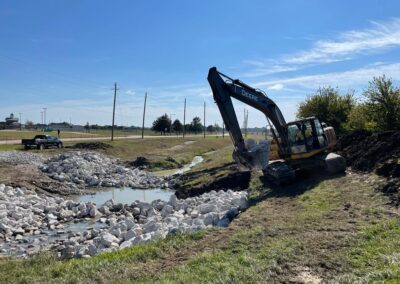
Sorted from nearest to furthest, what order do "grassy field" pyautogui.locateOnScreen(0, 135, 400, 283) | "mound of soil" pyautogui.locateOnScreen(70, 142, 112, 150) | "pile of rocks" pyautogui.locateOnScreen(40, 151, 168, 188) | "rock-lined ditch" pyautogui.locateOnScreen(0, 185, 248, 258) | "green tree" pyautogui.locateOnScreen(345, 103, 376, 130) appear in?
"grassy field" pyautogui.locateOnScreen(0, 135, 400, 283), "rock-lined ditch" pyautogui.locateOnScreen(0, 185, 248, 258), "green tree" pyautogui.locateOnScreen(345, 103, 376, 130), "pile of rocks" pyautogui.locateOnScreen(40, 151, 168, 188), "mound of soil" pyautogui.locateOnScreen(70, 142, 112, 150)

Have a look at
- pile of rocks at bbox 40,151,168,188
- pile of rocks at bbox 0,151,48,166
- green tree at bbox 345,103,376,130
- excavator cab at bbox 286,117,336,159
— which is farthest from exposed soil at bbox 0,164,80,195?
green tree at bbox 345,103,376,130

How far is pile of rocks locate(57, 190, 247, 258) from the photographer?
10.3m

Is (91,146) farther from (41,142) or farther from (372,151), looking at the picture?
(372,151)

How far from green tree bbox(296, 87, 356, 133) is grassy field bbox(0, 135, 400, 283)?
76.7ft

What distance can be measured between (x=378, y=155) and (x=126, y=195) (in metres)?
12.8

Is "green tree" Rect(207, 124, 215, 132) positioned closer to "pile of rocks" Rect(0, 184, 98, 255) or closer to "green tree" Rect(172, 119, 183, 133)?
"green tree" Rect(172, 119, 183, 133)

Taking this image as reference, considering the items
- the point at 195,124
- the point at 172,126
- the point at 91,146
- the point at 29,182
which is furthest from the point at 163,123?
the point at 29,182

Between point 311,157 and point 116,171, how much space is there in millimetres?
17548

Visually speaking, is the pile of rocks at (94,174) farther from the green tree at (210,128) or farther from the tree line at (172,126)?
the green tree at (210,128)

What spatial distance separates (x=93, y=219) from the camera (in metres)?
15.6

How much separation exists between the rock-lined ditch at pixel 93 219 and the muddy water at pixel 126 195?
2366mm

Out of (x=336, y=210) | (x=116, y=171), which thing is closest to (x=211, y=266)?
(x=336, y=210)

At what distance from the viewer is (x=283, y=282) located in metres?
6.33

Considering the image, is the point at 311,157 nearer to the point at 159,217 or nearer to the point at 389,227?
the point at 159,217
